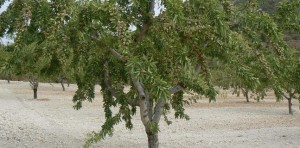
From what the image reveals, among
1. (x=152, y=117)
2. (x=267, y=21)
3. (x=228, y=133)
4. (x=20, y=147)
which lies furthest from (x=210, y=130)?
(x=267, y=21)

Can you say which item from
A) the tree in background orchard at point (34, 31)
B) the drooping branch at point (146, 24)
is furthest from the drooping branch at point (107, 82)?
the tree in background orchard at point (34, 31)

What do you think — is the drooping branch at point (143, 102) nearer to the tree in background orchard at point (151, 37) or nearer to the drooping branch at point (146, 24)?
the tree in background orchard at point (151, 37)

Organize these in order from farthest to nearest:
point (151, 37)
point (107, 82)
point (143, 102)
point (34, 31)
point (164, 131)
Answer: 1. point (164, 131)
2. point (107, 82)
3. point (143, 102)
4. point (151, 37)
5. point (34, 31)

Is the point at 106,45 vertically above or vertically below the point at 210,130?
above

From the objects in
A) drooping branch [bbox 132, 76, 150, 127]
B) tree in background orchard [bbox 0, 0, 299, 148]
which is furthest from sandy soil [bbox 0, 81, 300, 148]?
tree in background orchard [bbox 0, 0, 299, 148]

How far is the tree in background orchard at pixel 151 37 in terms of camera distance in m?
4.88

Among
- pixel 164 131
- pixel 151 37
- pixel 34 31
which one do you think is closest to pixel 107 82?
pixel 151 37

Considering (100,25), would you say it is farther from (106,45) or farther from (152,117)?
(152,117)

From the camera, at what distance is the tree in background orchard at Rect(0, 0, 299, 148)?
16.0 ft

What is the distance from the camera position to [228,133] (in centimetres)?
1627

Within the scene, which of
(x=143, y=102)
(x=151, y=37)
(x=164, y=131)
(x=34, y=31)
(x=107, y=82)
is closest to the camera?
(x=34, y=31)

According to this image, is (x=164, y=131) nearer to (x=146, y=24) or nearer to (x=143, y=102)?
(x=143, y=102)

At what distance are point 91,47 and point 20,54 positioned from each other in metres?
1.66

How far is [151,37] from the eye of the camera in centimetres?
641
